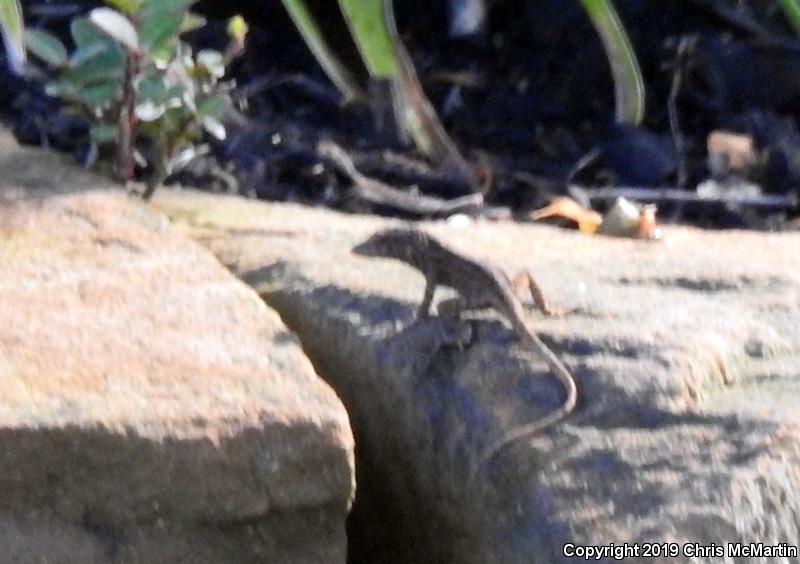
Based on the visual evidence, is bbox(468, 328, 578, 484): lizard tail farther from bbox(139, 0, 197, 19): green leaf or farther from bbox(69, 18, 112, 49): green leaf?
bbox(69, 18, 112, 49): green leaf

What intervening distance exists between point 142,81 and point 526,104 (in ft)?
4.96

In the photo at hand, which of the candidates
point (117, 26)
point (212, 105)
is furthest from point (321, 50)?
point (117, 26)

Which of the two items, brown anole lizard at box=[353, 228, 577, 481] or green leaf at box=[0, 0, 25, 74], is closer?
brown anole lizard at box=[353, 228, 577, 481]

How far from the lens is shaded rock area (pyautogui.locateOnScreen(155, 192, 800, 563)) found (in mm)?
1530

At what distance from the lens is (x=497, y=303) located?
1985 millimetres

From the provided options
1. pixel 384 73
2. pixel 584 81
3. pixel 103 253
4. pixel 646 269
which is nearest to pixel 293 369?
pixel 103 253

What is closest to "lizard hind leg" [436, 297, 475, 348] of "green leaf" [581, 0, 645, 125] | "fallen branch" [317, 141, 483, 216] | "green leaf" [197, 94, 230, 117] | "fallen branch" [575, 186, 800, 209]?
"green leaf" [197, 94, 230, 117]

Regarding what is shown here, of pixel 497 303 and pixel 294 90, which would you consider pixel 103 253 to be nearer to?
pixel 497 303

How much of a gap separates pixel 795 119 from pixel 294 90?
159 centimetres

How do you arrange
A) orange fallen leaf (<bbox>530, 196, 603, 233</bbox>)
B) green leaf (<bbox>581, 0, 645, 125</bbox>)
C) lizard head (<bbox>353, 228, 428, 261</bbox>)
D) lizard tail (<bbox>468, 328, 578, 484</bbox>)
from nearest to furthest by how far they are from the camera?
lizard tail (<bbox>468, 328, 578, 484</bbox>), lizard head (<bbox>353, 228, 428, 261</bbox>), orange fallen leaf (<bbox>530, 196, 603, 233</bbox>), green leaf (<bbox>581, 0, 645, 125</bbox>)

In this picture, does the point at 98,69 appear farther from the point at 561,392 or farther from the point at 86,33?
the point at 561,392

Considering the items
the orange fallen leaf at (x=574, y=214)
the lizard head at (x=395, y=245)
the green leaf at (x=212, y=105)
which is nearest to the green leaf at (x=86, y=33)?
the green leaf at (x=212, y=105)

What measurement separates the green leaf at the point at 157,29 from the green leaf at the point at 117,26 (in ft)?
0.09

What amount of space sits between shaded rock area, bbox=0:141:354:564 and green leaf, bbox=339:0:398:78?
1201 mm
